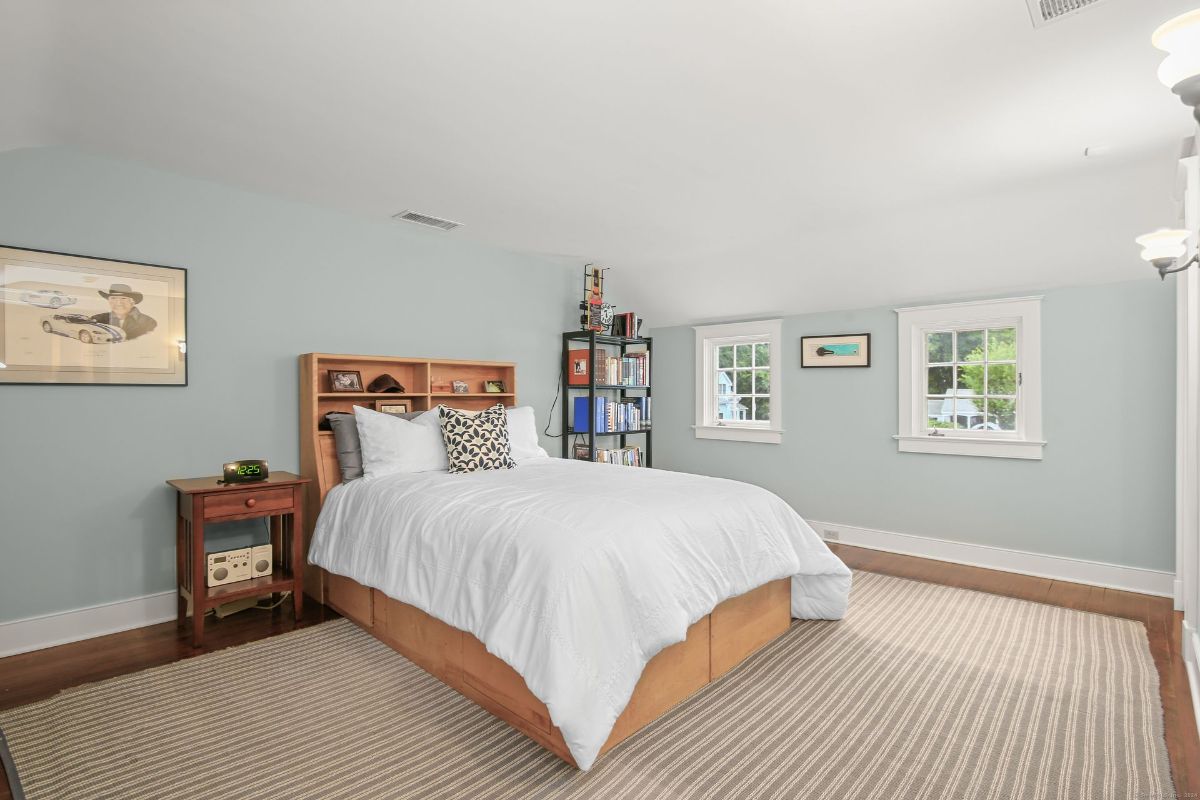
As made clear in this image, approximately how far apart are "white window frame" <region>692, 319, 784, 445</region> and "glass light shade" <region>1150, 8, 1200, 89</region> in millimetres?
3921

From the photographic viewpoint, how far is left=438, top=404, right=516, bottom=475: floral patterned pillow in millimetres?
3383

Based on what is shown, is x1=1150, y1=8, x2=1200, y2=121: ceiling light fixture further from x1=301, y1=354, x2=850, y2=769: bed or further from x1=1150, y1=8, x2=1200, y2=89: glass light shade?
x1=301, y1=354, x2=850, y2=769: bed

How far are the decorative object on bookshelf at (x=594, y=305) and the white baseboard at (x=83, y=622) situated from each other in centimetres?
341

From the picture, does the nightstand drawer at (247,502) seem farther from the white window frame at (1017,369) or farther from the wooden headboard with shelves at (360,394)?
the white window frame at (1017,369)

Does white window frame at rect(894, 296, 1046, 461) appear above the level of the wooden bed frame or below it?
above

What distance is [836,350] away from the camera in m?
4.74

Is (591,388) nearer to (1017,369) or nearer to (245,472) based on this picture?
(245,472)

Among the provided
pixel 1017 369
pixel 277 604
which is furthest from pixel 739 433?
pixel 277 604

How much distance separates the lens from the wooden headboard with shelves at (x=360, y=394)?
3492mm

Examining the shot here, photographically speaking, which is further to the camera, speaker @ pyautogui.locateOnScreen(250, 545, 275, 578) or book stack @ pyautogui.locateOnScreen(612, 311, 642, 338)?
book stack @ pyautogui.locateOnScreen(612, 311, 642, 338)

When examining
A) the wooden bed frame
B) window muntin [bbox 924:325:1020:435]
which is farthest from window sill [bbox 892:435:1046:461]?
the wooden bed frame

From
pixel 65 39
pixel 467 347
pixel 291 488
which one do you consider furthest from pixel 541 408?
pixel 65 39

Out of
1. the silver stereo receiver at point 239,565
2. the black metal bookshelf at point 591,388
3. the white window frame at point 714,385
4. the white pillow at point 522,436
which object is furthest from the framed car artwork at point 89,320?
the white window frame at point 714,385

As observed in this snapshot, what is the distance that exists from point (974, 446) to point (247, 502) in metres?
4.49
